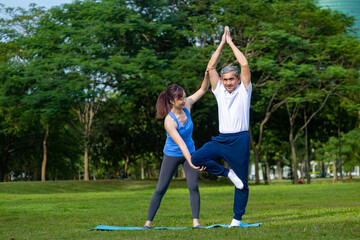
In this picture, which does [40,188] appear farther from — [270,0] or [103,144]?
[270,0]

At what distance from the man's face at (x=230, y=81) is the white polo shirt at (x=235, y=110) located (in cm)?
5

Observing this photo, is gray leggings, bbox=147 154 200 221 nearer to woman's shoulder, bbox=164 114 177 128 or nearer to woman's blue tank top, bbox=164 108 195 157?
woman's blue tank top, bbox=164 108 195 157

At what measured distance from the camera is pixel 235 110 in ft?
21.8

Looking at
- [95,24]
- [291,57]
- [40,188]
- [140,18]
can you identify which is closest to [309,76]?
[291,57]

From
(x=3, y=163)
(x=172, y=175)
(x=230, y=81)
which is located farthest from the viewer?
(x=3, y=163)

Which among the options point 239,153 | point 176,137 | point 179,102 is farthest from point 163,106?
point 239,153

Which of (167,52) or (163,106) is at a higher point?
(167,52)

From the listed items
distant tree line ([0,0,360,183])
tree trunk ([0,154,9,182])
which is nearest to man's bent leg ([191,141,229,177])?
distant tree line ([0,0,360,183])

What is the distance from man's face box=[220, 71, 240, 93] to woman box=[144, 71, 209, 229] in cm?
47

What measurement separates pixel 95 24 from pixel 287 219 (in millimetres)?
18381

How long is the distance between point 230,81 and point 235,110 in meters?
0.41

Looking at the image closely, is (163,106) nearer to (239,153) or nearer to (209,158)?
(209,158)

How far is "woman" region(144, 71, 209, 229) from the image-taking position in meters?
6.95

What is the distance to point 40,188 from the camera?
26.9 meters
